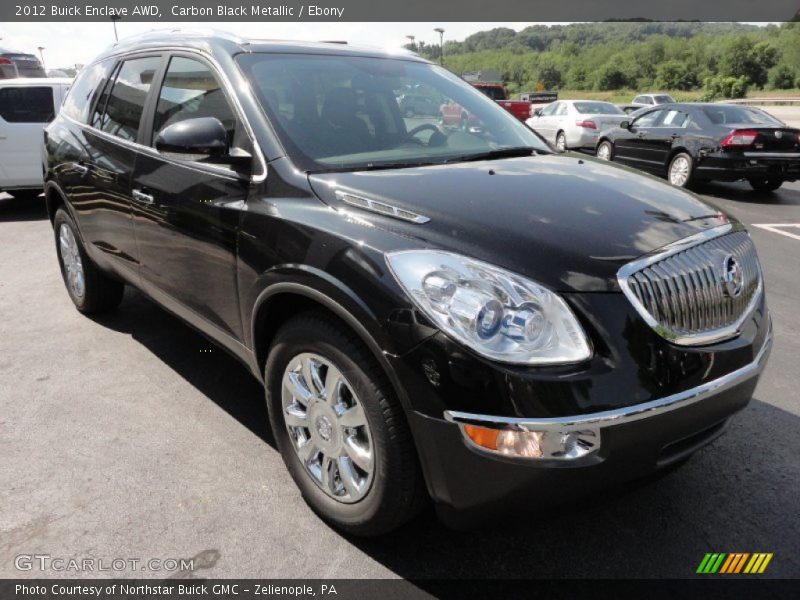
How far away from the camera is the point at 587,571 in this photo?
225cm

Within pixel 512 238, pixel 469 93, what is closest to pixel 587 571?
pixel 512 238

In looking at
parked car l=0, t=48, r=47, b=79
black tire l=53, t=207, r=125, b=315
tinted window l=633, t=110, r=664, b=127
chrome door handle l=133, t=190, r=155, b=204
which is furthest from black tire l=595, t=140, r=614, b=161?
parked car l=0, t=48, r=47, b=79

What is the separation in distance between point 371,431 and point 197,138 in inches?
54.2

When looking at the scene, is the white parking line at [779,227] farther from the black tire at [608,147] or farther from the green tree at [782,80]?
the green tree at [782,80]

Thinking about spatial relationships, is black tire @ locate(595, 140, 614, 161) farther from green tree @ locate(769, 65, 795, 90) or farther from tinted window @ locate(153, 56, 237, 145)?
green tree @ locate(769, 65, 795, 90)

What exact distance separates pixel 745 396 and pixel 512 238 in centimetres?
100

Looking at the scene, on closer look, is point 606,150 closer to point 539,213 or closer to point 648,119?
point 648,119

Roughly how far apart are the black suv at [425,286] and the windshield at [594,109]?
14.4 m

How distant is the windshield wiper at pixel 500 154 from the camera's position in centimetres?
293

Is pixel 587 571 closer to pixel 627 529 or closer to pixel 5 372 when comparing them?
pixel 627 529

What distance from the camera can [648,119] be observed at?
11.6 m

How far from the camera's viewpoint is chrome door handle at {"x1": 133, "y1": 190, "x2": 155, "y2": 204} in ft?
10.7

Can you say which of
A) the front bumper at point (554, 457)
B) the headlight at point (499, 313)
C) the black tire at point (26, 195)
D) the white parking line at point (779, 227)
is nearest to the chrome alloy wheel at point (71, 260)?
the headlight at point (499, 313)

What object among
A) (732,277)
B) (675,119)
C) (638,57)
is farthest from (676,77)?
(732,277)
